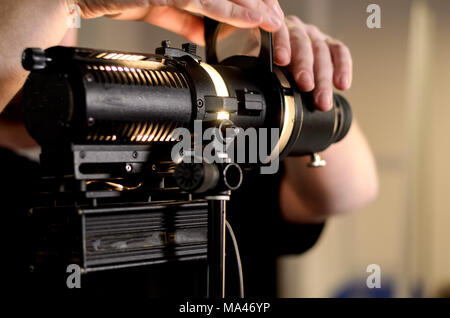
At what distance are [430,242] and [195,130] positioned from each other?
2.02 metres

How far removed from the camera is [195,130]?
63 centimetres

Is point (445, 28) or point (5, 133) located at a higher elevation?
point (445, 28)

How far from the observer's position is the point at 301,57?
83 centimetres

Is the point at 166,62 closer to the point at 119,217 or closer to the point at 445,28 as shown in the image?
the point at 119,217

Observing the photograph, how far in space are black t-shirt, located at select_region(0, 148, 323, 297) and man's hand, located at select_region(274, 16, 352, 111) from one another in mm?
242

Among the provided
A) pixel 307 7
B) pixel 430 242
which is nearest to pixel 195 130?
pixel 307 7

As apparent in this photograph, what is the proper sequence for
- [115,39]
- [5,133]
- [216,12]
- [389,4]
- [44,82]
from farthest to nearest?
1. [389,4]
2. [115,39]
3. [5,133]
4. [216,12]
5. [44,82]

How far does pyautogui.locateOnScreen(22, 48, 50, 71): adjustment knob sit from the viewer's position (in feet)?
1.80

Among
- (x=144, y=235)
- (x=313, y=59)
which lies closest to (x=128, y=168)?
(x=144, y=235)

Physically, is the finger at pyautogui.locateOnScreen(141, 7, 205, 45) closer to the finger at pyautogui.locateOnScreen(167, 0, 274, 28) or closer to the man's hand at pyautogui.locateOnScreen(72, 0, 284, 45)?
the man's hand at pyautogui.locateOnScreen(72, 0, 284, 45)

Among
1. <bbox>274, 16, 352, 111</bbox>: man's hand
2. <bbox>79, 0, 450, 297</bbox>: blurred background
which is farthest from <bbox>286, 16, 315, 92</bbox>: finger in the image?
<bbox>79, 0, 450, 297</bbox>: blurred background

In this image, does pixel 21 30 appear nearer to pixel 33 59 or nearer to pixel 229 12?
pixel 33 59

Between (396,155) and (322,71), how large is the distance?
170 centimetres

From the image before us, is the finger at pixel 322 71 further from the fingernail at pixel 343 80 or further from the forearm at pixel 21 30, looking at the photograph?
the forearm at pixel 21 30
